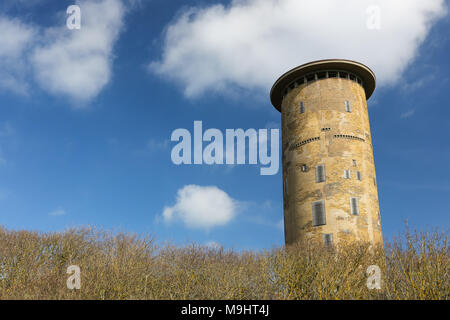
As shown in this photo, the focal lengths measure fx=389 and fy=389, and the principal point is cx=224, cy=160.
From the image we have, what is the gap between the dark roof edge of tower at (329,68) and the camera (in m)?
32.5

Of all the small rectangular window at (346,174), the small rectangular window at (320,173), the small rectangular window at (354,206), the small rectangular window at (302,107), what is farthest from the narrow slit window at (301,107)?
the small rectangular window at (354,206)

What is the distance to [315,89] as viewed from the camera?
3312cm

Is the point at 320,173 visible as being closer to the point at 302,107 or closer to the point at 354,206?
the point at 354,206

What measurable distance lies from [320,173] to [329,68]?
9.24m

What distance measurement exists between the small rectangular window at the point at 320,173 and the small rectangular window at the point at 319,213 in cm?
177

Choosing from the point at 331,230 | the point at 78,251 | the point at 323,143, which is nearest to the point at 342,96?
the point at 323,143

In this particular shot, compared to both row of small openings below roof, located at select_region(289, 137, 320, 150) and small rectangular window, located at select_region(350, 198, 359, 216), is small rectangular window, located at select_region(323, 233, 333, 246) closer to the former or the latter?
small rectangular window, located at select_region(350, 198, 359, 216)

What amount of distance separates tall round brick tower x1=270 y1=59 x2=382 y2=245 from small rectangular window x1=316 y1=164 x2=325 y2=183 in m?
0.08

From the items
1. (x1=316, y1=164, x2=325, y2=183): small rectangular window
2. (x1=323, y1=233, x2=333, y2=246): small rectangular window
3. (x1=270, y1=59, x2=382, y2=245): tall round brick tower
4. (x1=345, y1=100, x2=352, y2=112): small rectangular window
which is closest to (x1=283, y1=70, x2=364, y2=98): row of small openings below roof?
(x1=270, y1=59, x2=382, y2=245): tall round brick tower

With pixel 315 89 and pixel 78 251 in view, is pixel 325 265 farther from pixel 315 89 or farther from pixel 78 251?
pixel 78 251

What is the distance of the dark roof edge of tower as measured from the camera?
32.5 metres

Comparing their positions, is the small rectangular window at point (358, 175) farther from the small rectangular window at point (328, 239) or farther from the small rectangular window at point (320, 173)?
the small rectangular window at point (328, 239)

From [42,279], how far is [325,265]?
16928 mm
